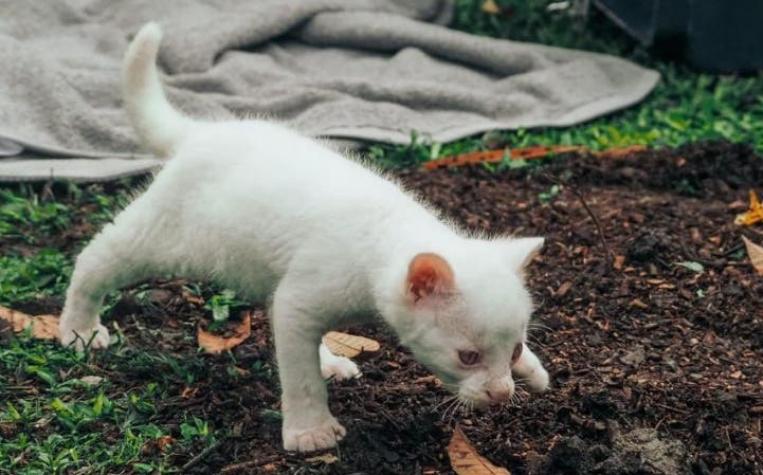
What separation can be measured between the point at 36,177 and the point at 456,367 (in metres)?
3.17

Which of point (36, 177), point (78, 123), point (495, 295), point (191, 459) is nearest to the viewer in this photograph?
point (495, 295)

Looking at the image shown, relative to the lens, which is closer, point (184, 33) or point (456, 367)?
point (456, 367)

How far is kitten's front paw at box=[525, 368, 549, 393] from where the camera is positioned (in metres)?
3.95

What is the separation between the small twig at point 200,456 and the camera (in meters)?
3.66

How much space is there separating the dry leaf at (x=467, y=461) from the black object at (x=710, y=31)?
15.6 feet

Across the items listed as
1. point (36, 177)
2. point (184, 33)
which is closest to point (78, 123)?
point (36, 177)

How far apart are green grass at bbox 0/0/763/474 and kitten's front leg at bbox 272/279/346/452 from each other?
26 centimetres

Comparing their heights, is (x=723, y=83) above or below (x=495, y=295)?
below

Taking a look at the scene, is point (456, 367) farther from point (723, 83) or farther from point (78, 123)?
point (723, 83)

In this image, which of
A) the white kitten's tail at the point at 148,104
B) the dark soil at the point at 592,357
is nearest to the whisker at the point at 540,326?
the dark soil at the point at 592,357

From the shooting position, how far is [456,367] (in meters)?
3.45

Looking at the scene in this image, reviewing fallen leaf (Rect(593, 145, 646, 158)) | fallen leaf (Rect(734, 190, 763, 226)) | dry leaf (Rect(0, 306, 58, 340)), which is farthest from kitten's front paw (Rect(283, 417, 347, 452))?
fallen leaf (Rect(593, 145, 646, 158))

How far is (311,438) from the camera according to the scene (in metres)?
3.70

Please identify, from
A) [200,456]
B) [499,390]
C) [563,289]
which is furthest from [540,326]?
[200,456]
